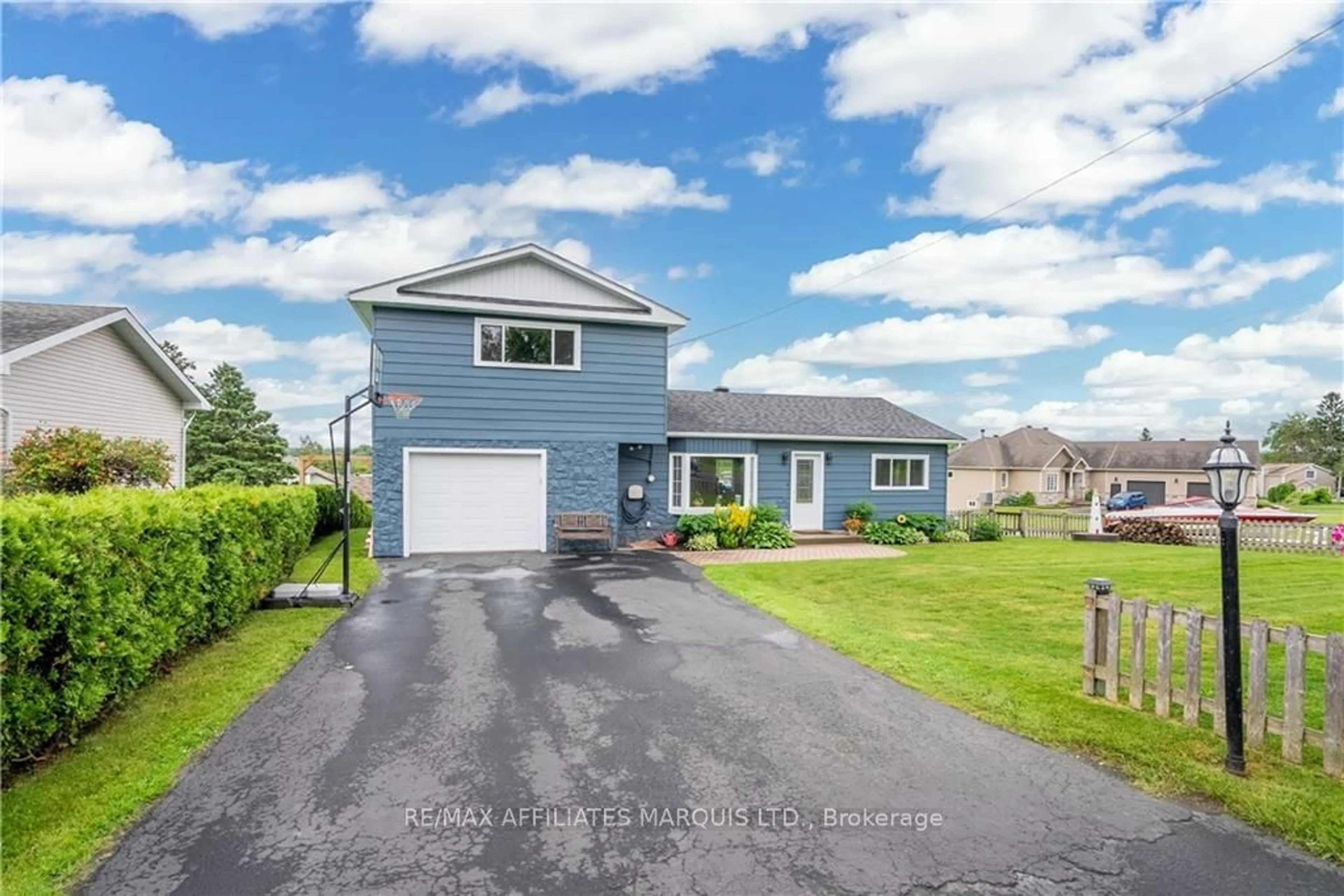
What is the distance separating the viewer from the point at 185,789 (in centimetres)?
365

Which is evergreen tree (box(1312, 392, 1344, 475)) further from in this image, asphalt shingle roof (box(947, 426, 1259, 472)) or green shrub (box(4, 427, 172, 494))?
green shrub (box(4, 427, 172, 494))

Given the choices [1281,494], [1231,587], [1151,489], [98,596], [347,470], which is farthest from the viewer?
[1151,489]

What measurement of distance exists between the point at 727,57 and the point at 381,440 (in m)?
10.4

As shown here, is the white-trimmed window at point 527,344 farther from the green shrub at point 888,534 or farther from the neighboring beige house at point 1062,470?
the neighboring beige house at point 1062,470

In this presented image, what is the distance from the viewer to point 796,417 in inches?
727

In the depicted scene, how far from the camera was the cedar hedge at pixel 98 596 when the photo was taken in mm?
3551

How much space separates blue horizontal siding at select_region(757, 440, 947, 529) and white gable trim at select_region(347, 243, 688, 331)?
4619mm

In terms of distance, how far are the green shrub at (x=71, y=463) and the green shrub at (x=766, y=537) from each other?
1153 cm

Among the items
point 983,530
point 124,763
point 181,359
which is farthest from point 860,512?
point 181,359

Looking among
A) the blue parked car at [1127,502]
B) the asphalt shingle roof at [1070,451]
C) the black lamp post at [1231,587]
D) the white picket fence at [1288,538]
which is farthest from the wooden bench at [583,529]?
the asphalt shingle roof at [1070,451]

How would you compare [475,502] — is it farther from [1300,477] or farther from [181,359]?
[1300,477]

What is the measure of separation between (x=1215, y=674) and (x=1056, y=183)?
9.43 m

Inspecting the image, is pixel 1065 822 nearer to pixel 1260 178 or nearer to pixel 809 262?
pixel 1260 178

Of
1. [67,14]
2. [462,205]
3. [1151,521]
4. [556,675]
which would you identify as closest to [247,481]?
[462,205]
